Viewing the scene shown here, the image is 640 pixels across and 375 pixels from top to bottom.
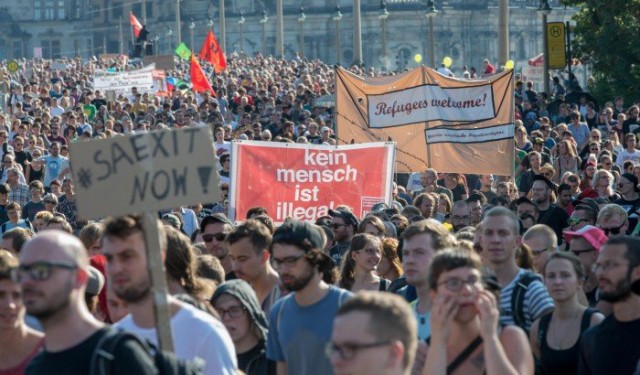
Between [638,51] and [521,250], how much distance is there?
20.4 m

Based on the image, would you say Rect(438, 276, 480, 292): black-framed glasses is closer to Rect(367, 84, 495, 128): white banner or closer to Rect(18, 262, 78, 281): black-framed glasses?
Rect(18, 262, 78, 281): black-framed glasses

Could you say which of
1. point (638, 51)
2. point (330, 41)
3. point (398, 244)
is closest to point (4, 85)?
point (638, 51)

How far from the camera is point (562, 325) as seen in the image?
21.6ft

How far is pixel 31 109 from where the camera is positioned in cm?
3109

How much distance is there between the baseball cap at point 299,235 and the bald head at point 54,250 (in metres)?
1.81

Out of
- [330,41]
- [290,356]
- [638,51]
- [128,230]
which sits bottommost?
[290,356]

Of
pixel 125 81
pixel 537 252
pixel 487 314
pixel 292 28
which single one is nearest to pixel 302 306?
pixel 487 314

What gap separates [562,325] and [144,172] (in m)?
2.28

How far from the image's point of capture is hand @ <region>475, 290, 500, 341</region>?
17.2ft

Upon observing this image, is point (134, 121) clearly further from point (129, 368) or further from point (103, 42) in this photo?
point (103, 42)

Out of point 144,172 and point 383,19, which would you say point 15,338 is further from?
point 383,19

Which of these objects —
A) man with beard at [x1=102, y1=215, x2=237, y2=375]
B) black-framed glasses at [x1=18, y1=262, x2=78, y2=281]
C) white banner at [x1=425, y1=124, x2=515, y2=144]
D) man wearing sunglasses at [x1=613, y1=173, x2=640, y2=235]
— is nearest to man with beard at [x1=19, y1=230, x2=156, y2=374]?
black-framed glasses at [x1=18, y1=262, x2=78, y2=281]

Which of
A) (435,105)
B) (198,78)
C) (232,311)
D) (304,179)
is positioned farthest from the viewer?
(198,78)

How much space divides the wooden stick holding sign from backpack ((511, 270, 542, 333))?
1954 mm
